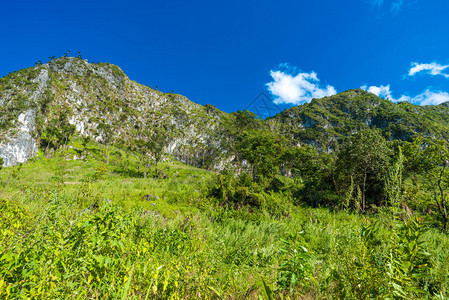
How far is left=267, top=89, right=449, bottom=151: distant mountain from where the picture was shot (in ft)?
391

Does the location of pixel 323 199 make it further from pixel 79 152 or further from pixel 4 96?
pixel 4 96

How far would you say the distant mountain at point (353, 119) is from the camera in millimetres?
119312

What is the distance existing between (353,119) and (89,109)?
602 ft

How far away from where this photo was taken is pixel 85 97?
89062 millimetres

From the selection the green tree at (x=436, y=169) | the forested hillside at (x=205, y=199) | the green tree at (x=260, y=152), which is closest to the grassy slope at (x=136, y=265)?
the forested hillside at (x=205, y=199)

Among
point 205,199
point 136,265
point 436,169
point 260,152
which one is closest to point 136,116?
point 260,152

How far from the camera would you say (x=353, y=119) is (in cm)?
14875

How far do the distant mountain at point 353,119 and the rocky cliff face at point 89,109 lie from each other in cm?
6452

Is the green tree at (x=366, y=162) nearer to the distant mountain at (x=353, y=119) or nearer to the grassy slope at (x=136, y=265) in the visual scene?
the grassy slope at (x=136, y=265)

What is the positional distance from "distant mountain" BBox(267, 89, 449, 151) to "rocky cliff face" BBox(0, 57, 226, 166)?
64.5 meters

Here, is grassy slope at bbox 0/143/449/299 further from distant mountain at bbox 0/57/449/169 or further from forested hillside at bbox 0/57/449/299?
distant mountain at bbox 0/57/449/169

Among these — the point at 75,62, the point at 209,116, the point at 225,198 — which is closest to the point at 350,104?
the point at 209,116

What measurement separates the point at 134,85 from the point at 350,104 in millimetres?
184014

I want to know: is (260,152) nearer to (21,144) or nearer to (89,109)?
(21,144)
